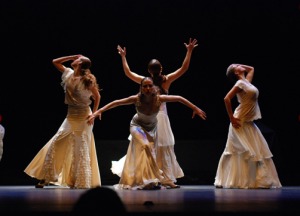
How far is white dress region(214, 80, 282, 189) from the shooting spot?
7.08 m

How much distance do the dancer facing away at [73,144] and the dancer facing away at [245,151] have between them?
155 cm

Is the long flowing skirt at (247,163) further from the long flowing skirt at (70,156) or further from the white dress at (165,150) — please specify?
the long flowing skirt at (70,156)

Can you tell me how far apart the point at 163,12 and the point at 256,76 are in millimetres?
1812

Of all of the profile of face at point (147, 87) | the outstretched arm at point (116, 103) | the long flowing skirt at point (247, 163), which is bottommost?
the long flowing skirt at point (247, 163)

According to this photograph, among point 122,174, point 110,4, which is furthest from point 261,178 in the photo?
point 110,4

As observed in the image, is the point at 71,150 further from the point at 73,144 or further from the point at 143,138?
the point at 143,138

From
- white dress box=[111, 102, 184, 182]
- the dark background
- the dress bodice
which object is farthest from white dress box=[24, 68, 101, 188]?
the dark background

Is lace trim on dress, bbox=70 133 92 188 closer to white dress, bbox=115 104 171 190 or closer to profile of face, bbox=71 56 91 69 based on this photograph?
white dress, bbox=115 104 171 190

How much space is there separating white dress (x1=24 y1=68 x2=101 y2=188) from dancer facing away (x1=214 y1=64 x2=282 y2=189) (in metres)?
1.57

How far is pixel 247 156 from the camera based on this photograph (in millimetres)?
7102

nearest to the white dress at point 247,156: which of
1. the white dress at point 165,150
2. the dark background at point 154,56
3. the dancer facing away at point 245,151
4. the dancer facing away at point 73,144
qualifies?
the dancer facing away at point 245,151

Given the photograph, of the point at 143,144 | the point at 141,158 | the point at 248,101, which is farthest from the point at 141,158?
the point at 248,101

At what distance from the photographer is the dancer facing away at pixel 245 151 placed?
7082mm

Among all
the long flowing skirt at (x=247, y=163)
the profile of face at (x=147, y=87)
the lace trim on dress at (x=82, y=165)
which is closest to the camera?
the profile of face at (x=147, y=87)
